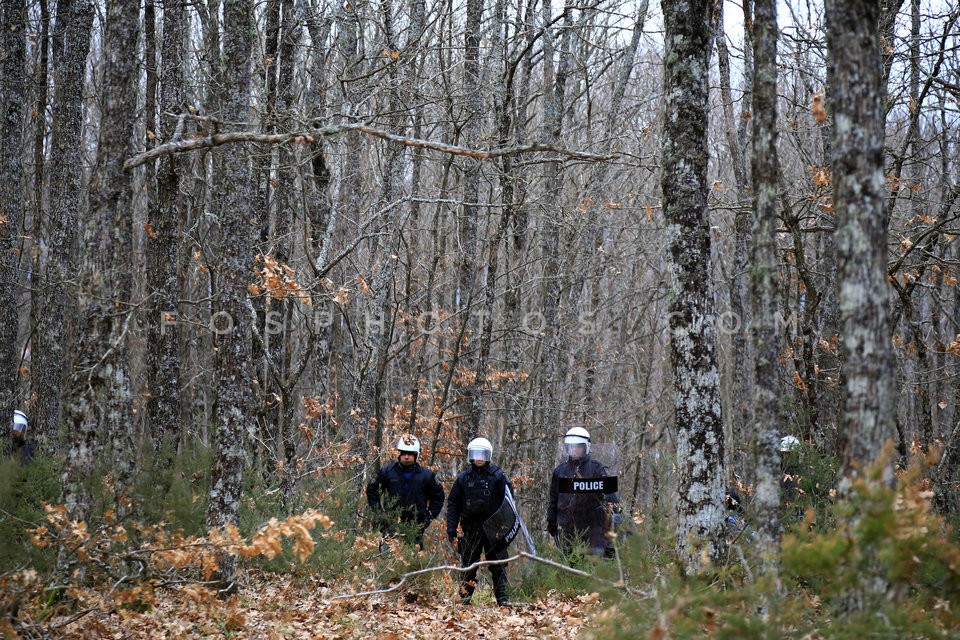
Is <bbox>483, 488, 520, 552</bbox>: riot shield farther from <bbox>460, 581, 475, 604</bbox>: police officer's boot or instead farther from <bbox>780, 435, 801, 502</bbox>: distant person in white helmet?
<bbox>780, 435, 801, 502</bbox>: distant person in white helmet

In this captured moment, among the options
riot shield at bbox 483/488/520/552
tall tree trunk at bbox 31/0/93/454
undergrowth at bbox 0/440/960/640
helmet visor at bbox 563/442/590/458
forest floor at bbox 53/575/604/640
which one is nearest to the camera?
undergrowth at bbox 0/440/960/640

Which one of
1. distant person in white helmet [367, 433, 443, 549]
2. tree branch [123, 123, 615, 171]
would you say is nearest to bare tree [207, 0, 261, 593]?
tree branch [123, 123, 615, 171]

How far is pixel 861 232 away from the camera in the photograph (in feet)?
14.0

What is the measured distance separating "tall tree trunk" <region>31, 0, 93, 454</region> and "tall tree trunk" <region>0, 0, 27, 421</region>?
1.93ft

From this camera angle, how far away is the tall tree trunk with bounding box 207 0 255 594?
26.1 ft

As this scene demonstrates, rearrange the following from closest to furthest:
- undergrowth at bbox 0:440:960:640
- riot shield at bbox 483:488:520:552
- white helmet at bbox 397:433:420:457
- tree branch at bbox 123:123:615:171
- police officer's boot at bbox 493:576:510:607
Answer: undergrowth at bbox 0:440:960:640 → tree branch at bbox 123:123:615:171 → police officer's boot at bbox 493:576:510:607 → riot shield at bbox 483:488:520:552 → white helmet at bbox 397:433:420:457

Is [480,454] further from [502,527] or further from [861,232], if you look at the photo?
[861,232]

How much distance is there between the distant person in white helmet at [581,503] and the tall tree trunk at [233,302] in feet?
13.3

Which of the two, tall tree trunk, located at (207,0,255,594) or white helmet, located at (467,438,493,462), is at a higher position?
tall tree trunk, located at (207,0,255,594)

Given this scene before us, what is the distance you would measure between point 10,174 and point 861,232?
44.8 feet

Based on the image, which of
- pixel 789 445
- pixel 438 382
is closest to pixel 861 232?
pixel 789 445

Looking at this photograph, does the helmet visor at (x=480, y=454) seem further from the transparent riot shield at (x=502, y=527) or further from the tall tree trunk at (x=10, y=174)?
the tall tree trunk at (x=10, y=174)

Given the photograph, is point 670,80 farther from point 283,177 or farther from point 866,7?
point 283,177

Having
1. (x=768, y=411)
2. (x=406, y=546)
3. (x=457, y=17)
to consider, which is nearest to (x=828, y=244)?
(x=457, y=17)
